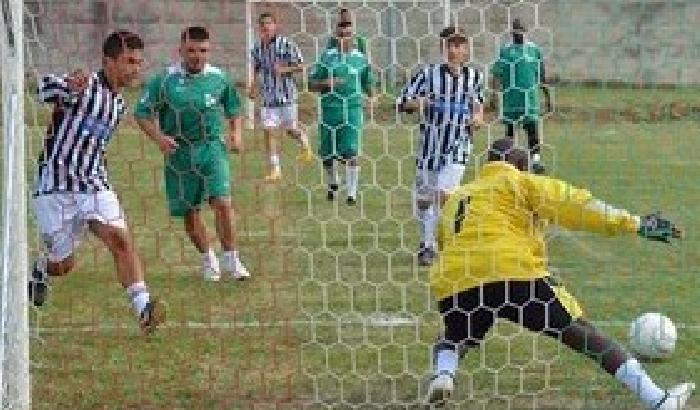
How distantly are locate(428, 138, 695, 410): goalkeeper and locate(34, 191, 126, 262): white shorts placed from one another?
6.57 feet

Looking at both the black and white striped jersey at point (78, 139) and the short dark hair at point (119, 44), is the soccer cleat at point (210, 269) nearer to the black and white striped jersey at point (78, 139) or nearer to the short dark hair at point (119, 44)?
the black and white striped jersey at point (78, 139)

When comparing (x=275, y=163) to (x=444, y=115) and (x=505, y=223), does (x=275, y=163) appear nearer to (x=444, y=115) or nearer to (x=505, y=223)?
(x=444, y=115)

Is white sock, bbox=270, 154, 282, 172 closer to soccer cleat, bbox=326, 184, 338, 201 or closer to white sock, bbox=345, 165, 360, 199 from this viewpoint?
soccer cleat, bbox=326, 184, 338, 201

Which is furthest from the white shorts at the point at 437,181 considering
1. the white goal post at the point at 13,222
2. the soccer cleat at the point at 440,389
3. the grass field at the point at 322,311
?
the white goal post at the point at 13,222

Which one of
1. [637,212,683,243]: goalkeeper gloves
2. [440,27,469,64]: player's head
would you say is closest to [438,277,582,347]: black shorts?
[637,212,683,243]: goalkeeper gloves

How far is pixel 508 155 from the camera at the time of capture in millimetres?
6332

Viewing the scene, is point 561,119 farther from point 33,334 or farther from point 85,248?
point 33,334

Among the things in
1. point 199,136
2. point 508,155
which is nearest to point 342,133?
point 199,136

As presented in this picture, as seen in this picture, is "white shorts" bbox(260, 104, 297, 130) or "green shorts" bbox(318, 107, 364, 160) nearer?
"green shorts" bbox(318, 107, 364, 160)

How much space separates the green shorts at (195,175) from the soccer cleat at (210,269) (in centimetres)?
34

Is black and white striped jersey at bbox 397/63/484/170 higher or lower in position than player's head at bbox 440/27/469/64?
lower

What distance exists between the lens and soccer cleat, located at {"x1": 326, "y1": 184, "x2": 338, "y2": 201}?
12.8m

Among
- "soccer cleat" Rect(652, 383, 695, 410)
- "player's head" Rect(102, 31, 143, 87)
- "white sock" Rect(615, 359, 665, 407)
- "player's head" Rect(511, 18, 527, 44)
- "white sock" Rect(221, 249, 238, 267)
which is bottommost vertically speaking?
"soccer cleat" Rect(652, 383, 695, 410)

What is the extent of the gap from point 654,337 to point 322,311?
202 cm
